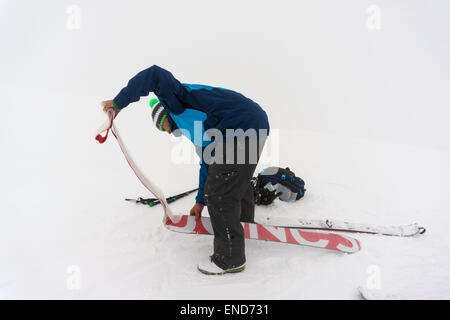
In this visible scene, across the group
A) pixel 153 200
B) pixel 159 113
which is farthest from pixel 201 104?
pixel 153 200

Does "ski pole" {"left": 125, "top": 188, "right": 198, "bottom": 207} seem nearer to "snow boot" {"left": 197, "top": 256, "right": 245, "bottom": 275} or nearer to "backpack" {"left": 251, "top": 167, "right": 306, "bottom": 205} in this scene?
"backpack" {"left": 251, "top": 167, "right": 306, "bottom": 205}

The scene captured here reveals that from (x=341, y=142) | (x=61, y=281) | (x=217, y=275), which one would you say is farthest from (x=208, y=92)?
(x=341, y=142)

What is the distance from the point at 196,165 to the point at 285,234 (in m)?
1.96

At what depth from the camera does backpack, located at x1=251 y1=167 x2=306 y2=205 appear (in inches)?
109

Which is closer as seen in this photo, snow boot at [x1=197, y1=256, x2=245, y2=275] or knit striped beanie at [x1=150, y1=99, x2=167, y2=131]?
snow boot at [x1=197, y1=256, x2=245, y2=275]

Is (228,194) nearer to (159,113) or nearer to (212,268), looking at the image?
(212,268)

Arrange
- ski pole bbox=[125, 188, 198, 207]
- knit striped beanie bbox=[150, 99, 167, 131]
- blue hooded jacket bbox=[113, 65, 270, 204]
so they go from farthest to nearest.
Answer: ski pole bbox=[125, 188, 198, 207], knit striped beanie bbox=[150, 99, 167, 131], blue hooded jacket bbox=[113, 65, 270, 204]

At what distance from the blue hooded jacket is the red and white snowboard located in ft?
2.38

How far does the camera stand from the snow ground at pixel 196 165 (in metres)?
1.80

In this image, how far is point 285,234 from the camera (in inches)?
83.3

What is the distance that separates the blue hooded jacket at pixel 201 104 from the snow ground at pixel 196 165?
0.87 m

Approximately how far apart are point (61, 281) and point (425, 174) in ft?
11.8

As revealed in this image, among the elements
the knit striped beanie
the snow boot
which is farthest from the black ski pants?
the knit striped beanie

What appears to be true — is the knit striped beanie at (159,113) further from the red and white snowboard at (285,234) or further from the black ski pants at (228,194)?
the red and white snowboard at (285,234)
